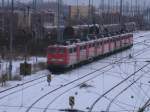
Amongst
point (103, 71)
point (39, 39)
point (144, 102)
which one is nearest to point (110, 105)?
point (144, 102)

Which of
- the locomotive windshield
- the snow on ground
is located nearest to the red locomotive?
the locomotive windshield

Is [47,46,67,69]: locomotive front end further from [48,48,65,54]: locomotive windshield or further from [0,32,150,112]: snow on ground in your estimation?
[0,32,150,112]: snow on ground

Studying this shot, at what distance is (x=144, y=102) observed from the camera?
21.9 m

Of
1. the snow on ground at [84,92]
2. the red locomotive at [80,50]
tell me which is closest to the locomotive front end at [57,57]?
the red locomotive at [80,50]

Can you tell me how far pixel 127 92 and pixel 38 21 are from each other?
116 feet

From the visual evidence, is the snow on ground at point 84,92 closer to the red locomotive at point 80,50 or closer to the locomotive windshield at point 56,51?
the red locomotive at point 80,50

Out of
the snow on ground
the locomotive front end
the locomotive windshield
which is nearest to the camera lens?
the snow on ground

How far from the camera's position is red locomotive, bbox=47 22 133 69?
33344mm

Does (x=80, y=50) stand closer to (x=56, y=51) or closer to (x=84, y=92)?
(x=56, y=51)

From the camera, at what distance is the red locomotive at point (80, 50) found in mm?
33344

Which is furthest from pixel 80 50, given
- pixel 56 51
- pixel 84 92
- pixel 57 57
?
pixel 84 92

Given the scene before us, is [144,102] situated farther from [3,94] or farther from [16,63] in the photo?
[16,63]

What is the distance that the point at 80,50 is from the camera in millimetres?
36344

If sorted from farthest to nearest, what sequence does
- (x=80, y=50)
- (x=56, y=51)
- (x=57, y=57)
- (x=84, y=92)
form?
(x=80, y=50) < (x=56, y=51) < (x=57, y=57) < (x=84, y=92)
